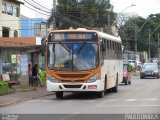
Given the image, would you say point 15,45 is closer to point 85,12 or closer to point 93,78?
point 93,78

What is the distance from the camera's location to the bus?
23.6m

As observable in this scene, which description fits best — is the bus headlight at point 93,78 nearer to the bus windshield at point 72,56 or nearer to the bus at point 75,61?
the bus at point 75,61

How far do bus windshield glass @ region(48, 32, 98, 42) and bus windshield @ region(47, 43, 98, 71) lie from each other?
257 millimetres

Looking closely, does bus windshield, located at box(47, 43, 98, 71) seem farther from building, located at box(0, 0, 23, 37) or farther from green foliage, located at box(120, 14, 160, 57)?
green foliage, located at box(120, 14, 160, 57)

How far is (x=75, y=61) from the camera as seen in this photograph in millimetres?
23734

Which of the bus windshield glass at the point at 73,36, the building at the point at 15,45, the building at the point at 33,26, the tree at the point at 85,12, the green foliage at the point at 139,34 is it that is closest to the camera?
the bus windshield glass at the point at 73,36

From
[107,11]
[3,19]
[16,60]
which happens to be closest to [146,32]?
[107,11]

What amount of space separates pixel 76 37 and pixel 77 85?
2.41 meters

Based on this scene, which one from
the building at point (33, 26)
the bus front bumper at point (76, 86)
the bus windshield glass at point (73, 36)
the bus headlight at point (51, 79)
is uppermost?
the building at point (33, 26)

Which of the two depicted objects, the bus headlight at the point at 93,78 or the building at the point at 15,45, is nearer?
the bus headlight at the point at 93,78

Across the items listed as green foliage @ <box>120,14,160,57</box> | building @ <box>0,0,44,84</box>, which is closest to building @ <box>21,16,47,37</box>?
building @ <box>0,0,44,84</box>

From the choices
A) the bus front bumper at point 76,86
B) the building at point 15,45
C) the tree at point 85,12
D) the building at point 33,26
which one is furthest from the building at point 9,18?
the bus front bumper at point 76,86

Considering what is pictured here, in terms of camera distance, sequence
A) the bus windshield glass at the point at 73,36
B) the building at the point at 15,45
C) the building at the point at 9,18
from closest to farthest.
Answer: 1. the bus windshield glass at the point at 73,36
2. the building at the point at 15,45
3. the building at the point at 9,18

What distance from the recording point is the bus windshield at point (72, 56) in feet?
77.8
